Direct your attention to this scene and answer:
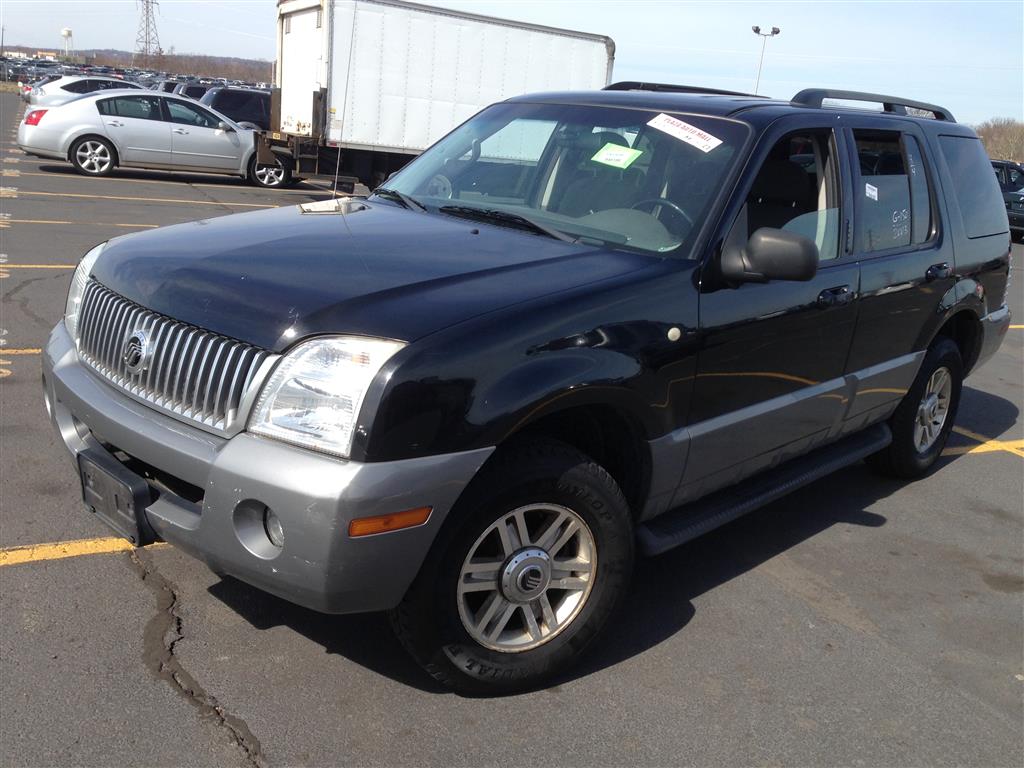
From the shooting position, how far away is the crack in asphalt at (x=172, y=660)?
9.45 feet

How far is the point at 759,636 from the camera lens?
3754 mm

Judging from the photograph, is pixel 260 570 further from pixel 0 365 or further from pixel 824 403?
pixel 0 365

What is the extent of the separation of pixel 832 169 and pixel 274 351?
2.77 m

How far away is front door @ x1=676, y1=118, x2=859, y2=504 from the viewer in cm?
365

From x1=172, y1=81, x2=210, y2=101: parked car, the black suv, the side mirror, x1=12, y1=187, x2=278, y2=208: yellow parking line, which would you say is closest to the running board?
the black suv

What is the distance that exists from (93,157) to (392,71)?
5.53 meters

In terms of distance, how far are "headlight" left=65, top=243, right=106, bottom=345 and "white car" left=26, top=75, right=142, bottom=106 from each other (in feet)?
50.4

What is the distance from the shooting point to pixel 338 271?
124 inches

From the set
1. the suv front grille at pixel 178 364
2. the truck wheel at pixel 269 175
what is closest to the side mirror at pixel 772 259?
the suv front grille at pixel 178 364

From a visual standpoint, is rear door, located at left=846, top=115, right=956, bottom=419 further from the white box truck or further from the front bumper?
the white box truck

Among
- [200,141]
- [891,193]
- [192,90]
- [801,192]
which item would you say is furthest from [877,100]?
[192,90]

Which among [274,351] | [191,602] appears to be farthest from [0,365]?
[274,351]

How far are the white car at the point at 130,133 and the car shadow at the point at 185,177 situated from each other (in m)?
0.37

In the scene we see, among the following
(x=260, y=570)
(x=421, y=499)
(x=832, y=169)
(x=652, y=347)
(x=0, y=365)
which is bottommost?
(x=0, y=365)
